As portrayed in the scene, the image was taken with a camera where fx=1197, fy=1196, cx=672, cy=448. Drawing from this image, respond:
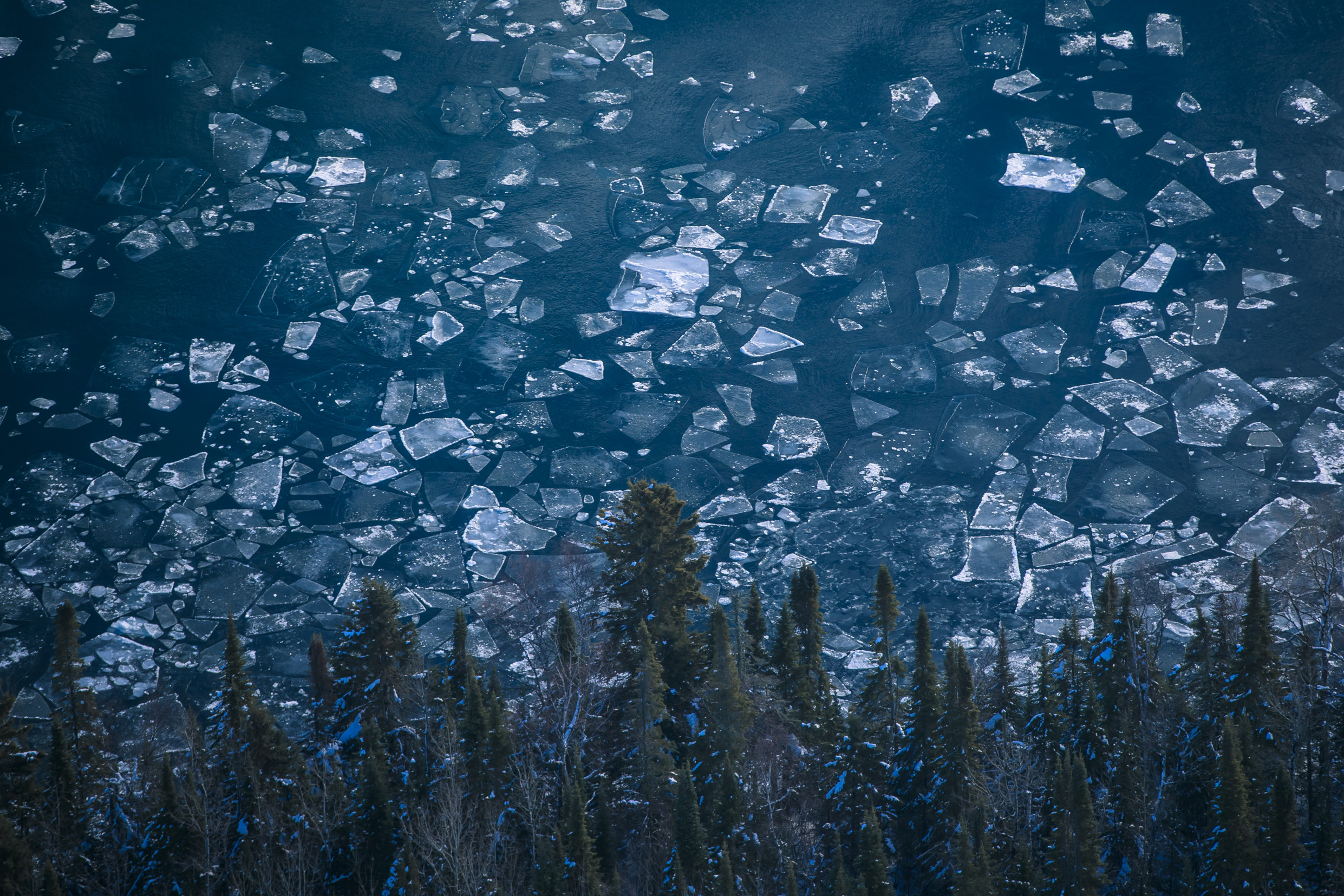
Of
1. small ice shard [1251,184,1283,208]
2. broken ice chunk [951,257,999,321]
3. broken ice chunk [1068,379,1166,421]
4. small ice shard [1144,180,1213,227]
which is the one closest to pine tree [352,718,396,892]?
broken ice chunk [1068,379,1166,421]

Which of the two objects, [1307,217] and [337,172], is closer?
[1307,217]

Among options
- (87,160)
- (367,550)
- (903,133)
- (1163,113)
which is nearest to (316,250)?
(87,160)

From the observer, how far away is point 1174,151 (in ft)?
81.7

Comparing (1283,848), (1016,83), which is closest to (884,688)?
(1283,848)

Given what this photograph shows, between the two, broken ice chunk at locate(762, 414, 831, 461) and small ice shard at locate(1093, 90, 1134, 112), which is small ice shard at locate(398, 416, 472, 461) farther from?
small ice shard at locate(1093, 90, 1134, 112)

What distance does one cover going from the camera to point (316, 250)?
24.4 metres

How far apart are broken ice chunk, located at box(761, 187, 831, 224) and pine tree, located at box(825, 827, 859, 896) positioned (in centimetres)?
1353

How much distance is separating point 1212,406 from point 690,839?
13154 millimetres

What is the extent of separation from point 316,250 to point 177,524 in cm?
698

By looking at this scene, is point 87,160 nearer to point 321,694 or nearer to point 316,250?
point 316,250

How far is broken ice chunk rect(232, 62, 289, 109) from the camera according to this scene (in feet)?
86.4

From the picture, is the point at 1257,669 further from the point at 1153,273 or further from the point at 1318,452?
the point at 1153,273

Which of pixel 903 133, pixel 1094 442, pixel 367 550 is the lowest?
pixel 367 550

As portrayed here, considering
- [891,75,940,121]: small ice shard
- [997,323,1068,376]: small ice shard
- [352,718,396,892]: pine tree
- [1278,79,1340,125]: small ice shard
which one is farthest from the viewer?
[891,75,940,121]: small ice shard
